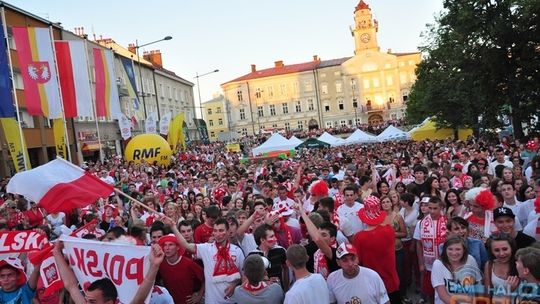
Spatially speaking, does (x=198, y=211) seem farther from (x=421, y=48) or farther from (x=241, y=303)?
(x=421, y=48)

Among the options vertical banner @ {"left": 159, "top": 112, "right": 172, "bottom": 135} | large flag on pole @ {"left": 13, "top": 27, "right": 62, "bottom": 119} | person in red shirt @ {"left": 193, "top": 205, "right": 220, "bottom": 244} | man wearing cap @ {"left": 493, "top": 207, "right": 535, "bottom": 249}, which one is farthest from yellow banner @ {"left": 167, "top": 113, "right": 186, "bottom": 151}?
man wearing cap @ {"left": 493, "top": 207, "right": 535, "bottom": 249}

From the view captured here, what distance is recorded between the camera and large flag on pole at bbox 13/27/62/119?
18.6 metres

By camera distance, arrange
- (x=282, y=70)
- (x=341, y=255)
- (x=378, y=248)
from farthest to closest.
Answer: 1. (x=282, y=70)
2. (x=378, y=248)
3. (x=341, y=255)

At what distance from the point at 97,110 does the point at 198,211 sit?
1412 cm

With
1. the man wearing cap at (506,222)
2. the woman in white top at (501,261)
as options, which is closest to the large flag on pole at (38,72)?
the man wearing cap at (506,222)

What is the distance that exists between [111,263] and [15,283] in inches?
42.6

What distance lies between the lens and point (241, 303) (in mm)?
4945

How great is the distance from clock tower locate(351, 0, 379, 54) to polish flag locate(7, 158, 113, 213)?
95754 mm

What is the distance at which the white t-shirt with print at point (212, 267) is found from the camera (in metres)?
5.74

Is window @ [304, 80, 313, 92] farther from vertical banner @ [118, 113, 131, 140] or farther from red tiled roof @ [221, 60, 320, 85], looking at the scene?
vertical banner @ [118, 113, 131, 140]

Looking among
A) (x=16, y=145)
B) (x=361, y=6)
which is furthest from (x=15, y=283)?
(x=361, y=6)

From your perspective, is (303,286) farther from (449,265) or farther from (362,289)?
(449,265)

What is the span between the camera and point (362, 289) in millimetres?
5059

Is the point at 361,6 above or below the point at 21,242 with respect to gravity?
above
